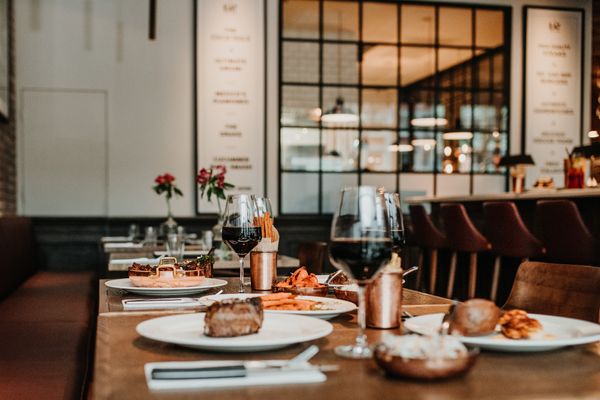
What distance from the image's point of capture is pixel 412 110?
7.32m

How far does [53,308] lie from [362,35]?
4.67m

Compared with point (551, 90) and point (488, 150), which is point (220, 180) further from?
point (551, 90)

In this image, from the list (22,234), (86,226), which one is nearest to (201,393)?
(22,234)

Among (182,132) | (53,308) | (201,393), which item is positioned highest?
(182,132)

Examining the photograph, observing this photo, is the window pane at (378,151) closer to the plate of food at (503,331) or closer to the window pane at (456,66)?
the window pane at (456,66)

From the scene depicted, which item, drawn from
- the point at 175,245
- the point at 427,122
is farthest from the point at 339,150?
the point at 175,245

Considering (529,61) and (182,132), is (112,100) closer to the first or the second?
(182,132)

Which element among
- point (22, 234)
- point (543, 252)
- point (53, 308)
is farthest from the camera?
point (22, 234)

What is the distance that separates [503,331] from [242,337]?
0.38 meters

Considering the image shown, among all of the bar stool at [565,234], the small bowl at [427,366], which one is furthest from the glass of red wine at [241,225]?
the bar stool at [565,234]

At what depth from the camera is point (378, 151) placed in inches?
286

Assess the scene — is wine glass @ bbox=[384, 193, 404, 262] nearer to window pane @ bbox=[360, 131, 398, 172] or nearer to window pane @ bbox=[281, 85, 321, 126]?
window pane @ bbox=[281, 85, 321, 126]

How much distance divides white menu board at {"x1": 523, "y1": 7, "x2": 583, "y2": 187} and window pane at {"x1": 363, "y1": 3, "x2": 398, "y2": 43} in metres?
Answer: 1.47

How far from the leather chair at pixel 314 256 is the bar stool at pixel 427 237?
8.07ft
